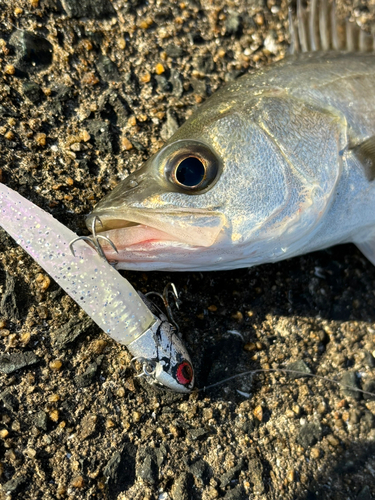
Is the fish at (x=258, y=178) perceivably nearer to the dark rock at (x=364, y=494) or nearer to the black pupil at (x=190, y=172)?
the black pupil at (x=190, y=172)

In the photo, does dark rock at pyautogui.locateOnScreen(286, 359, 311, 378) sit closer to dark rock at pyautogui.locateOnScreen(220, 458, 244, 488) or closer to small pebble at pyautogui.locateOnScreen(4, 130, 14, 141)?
dark rock at pyautogui.locateOnScreen(220, 458, 244, 488)

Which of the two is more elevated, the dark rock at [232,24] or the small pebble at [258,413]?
the dark rock at [232,24]

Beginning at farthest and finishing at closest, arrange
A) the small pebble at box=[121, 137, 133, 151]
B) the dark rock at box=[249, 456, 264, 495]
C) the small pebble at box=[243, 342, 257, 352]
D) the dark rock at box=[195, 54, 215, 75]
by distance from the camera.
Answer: the dark rock at box=[195, 54, 215, 75] < the small pebble at box=[121, 137, 133, 151] < the small pebble at box=[243, 342, 257, 352] < the dark rock at box=[249, 456, 264, 495]

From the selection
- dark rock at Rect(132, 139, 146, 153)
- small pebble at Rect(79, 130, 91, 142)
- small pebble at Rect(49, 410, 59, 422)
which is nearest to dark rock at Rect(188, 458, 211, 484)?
small pebble at Rect(49, 410, 59, 422)

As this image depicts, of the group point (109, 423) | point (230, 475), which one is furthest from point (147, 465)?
point (230, 475)

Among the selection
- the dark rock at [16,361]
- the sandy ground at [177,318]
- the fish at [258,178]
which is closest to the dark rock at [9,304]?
the sandy ground at [177,318]

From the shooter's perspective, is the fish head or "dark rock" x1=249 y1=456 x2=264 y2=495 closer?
the fish head
